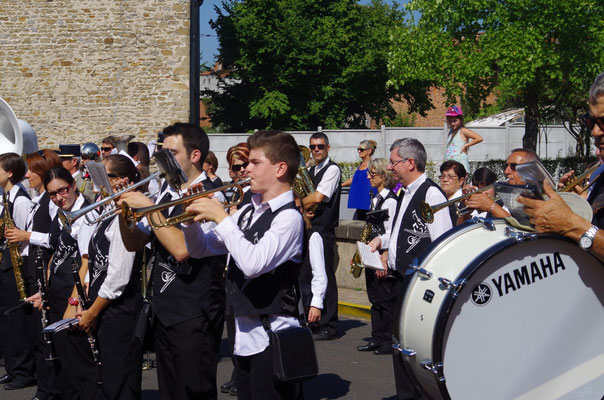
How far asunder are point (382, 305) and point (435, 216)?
1.78 metres

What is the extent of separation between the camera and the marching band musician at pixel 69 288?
523 cm

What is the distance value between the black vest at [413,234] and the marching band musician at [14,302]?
3.26 metres

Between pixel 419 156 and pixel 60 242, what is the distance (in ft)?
8.40

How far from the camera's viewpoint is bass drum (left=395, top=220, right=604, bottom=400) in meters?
3.59

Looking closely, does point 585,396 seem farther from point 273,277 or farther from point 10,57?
point 10,57

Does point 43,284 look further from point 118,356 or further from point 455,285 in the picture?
point 455,285

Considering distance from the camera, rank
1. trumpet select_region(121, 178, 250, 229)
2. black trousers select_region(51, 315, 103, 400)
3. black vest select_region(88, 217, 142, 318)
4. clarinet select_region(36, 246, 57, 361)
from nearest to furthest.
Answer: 1. trumpet select_region(121, 178, 250, 229)
2. black vest select_region(88, 217, 142, 318)
3. black trousers select_region(51, 315, 103, 400)
4. clarinet select_region(36, 246, 57, 361)

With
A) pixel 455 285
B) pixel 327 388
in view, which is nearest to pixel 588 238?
pixel 455 285

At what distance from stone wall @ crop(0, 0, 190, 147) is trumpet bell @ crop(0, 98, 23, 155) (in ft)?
44.4

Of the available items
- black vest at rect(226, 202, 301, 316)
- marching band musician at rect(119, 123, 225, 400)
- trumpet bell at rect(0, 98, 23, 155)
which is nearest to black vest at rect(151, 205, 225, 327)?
marching band musician at rect(119, 123, 225, 400)

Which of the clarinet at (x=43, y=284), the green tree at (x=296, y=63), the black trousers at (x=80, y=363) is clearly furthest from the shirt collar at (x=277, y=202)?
the green tree at (x=296, y=63)

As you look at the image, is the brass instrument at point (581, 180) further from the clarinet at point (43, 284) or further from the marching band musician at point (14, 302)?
the marching band musician at point (14, 302)

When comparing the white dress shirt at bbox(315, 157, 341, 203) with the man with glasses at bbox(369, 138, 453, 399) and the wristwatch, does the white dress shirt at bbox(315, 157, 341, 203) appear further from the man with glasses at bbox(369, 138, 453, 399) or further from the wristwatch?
the wristwatch

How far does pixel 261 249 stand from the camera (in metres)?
3.79
